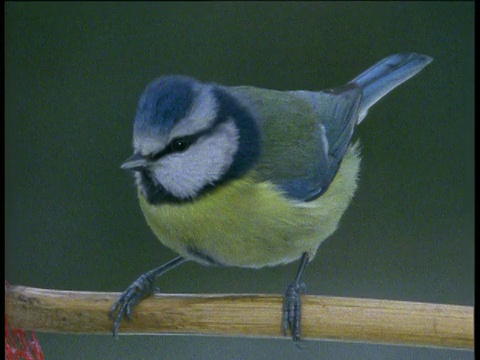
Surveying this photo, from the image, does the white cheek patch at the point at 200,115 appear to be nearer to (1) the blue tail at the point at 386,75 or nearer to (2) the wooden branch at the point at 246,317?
(2) the wooden branch at the point at 246,317

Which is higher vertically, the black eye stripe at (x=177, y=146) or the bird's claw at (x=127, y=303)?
the black eye stripe at (x=177, y=146)

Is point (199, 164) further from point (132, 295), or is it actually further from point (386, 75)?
point (386, 75)

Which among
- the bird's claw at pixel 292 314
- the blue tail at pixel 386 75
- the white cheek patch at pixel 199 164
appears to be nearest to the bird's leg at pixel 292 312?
the bird's claw at pixel 292 314

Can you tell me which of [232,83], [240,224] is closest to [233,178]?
[240,224]

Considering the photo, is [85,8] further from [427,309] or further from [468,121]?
[427,309]

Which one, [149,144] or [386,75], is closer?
[149,144]
